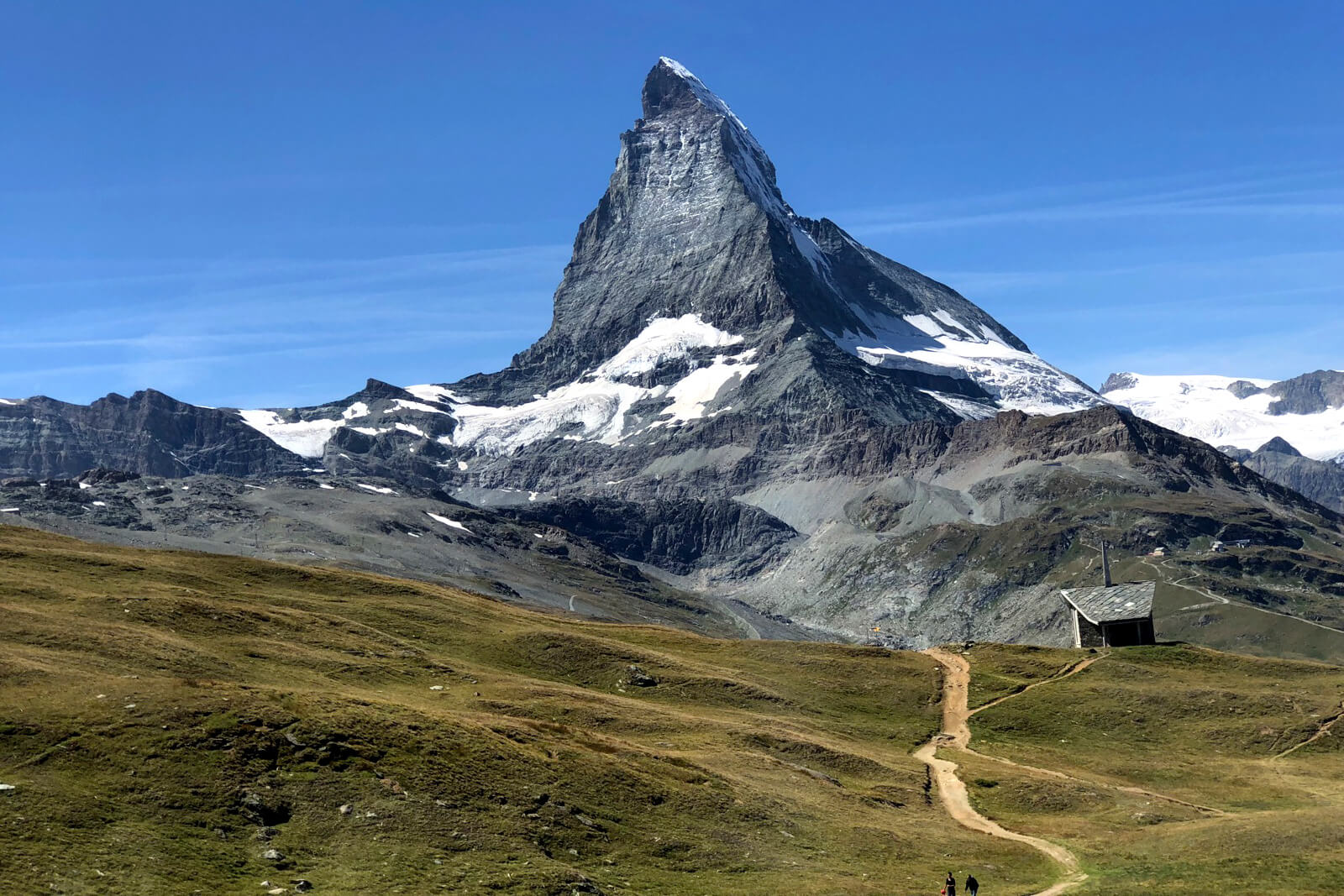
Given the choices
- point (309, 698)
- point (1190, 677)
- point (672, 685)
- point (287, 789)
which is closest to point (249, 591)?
point (672, 685)

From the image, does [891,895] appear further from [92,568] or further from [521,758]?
[92,568]

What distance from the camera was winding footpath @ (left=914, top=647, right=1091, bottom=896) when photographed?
67625 mm

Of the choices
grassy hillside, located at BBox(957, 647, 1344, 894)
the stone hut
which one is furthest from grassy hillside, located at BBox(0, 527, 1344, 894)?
the stone hut

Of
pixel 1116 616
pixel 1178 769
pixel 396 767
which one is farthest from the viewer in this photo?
pixel 1116 616

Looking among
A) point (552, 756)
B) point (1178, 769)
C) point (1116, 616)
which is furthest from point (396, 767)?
point (1116, 616)

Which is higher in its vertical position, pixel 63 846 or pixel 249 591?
pixel 249 591

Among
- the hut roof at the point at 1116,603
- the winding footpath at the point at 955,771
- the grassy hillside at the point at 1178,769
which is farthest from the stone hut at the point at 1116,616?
the winding footpath at the point at 955,771

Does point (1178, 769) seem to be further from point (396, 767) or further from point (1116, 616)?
point (396, 767)

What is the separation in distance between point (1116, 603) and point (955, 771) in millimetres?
47808

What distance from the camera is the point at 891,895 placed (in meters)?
58.2

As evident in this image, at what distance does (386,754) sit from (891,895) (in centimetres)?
2389

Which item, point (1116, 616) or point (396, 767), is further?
point (1116, 616)

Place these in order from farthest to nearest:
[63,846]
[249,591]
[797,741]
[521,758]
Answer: [249,591]
[797,741]
[521,758]
[63,846]

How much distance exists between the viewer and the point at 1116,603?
432 feet
